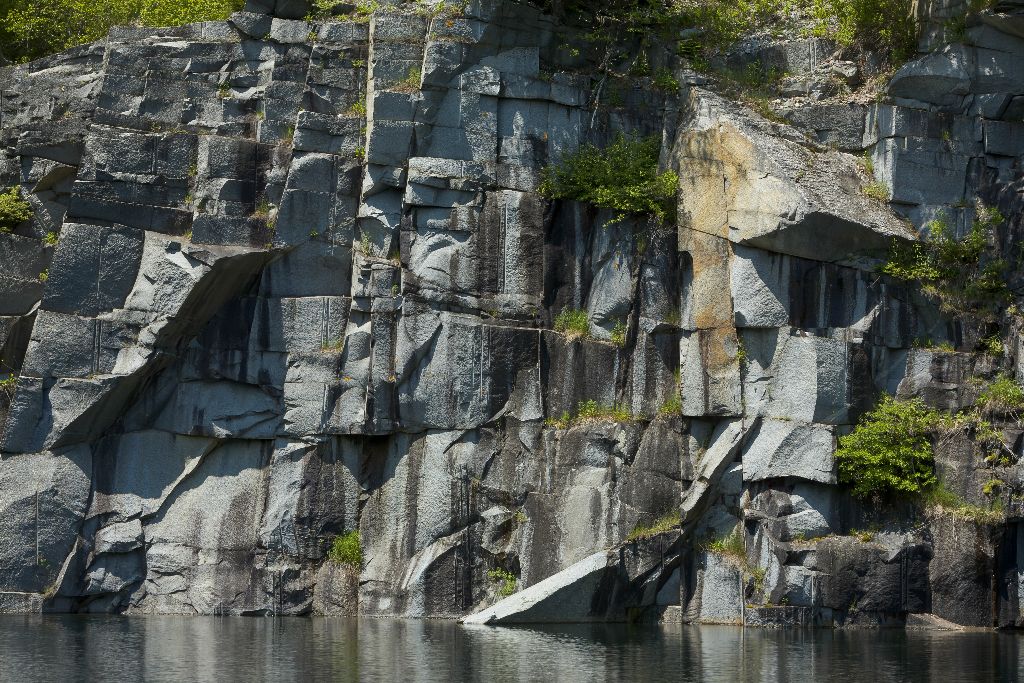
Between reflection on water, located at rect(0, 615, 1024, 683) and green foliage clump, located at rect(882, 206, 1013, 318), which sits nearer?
reflection on water, located at rect(0, 615, 1024, 683)

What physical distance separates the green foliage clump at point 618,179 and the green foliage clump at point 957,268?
4753 millimetres

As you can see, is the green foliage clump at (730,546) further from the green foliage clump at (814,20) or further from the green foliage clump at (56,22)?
the green foliage clump at (56,22)

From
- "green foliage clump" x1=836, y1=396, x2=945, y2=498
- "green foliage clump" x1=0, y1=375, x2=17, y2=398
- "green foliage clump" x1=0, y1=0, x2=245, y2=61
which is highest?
"green foliage clump" x1=0, y1=0, x2=245, y2=61

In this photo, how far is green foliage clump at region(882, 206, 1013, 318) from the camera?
89.0ft

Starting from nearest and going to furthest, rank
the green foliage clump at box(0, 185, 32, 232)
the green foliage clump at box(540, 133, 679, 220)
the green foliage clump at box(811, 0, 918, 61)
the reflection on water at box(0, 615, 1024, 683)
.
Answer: the reflection on water at box(0, 615, 1024, 683) → the green foliage clump at box(540, 133, 679, 220) → the green foliage clump at box(811, 0, 918, 61) → the green foliage clump at box(0, 185, 32, 232)

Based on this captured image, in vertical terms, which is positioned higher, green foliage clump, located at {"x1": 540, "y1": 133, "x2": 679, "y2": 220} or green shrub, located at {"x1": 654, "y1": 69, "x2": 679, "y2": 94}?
green shrub, located at {"x1": 654, "y1": 69, "x2": 679, "y2": 94}

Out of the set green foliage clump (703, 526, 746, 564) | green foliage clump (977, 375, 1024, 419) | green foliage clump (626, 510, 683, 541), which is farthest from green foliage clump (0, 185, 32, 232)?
green foliage clump (977, 375, 1024, 419)

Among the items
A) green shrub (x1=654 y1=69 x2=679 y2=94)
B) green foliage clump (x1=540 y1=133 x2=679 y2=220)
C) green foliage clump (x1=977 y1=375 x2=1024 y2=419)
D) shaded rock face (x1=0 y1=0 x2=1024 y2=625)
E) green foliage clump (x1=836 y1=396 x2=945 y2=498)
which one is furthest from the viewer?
green shrub (x1=654 y1=69 x2=679 y2=94)

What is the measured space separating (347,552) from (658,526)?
6137 mm

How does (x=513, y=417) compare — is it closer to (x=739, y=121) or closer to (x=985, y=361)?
(x=739, y=121)

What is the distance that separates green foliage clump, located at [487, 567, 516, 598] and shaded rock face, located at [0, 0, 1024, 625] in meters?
0.07

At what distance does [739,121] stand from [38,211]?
49.2 feet

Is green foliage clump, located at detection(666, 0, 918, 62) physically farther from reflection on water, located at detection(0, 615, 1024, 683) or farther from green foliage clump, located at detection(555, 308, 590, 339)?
reflection on water, located at detection(0, 615, 1024, 683)

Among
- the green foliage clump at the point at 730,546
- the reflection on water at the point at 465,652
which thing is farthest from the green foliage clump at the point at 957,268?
the reflection on water at the point at 465,652
